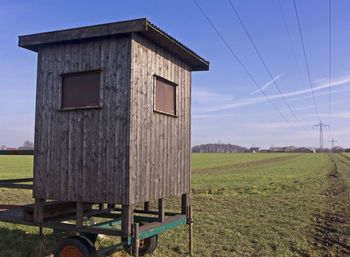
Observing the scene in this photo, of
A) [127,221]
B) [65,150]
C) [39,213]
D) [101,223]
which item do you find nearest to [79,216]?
[101,223]

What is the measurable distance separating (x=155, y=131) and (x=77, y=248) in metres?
3.20

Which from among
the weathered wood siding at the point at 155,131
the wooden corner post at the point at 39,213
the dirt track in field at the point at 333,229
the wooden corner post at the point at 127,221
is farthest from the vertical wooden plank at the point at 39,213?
the dirt track in field at the point at 333,229

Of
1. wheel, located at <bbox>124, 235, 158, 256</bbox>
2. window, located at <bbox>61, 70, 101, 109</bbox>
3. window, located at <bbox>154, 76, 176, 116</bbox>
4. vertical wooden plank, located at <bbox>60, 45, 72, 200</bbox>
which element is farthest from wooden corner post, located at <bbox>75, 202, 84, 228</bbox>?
window, located at <bbox>154, 76, 176, 116</bbox>

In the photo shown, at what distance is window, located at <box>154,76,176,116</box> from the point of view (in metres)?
8.36

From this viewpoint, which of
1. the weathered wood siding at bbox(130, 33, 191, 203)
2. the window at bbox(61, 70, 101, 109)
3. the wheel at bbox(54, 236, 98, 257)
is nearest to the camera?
the wheel at bbox(54, 236, 98, 257)

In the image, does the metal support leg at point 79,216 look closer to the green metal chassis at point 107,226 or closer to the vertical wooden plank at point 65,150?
the green metal chassis at point 107,226

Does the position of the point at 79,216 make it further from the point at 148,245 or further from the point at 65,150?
the point at 148,245

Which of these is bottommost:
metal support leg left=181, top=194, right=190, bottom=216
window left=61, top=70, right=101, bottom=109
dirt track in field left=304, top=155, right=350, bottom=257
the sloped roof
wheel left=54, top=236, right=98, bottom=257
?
dirt track in field left=304, top=155, right=350, bottom=257

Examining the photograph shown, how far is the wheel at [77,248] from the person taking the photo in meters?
6.82

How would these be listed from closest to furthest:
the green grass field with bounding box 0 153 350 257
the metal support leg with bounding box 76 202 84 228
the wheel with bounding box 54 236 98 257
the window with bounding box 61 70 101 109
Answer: the wheel with bounding box 54 236 98 257, the metal support leg with bounding box 76 202 84 228, the window with bounding box 61 70 101 109, the green grass field with bounding box 0 153 350 257

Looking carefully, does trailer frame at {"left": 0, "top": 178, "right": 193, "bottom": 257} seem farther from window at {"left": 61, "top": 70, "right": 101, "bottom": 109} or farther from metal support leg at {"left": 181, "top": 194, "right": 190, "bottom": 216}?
window at {"left": 61, "top": 70, "right": 101, "bottom": 109}

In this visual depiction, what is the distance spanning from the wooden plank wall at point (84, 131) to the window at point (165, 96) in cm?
129

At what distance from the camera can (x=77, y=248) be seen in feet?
22.7

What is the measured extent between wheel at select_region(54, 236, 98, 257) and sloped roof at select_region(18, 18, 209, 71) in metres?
4.58
